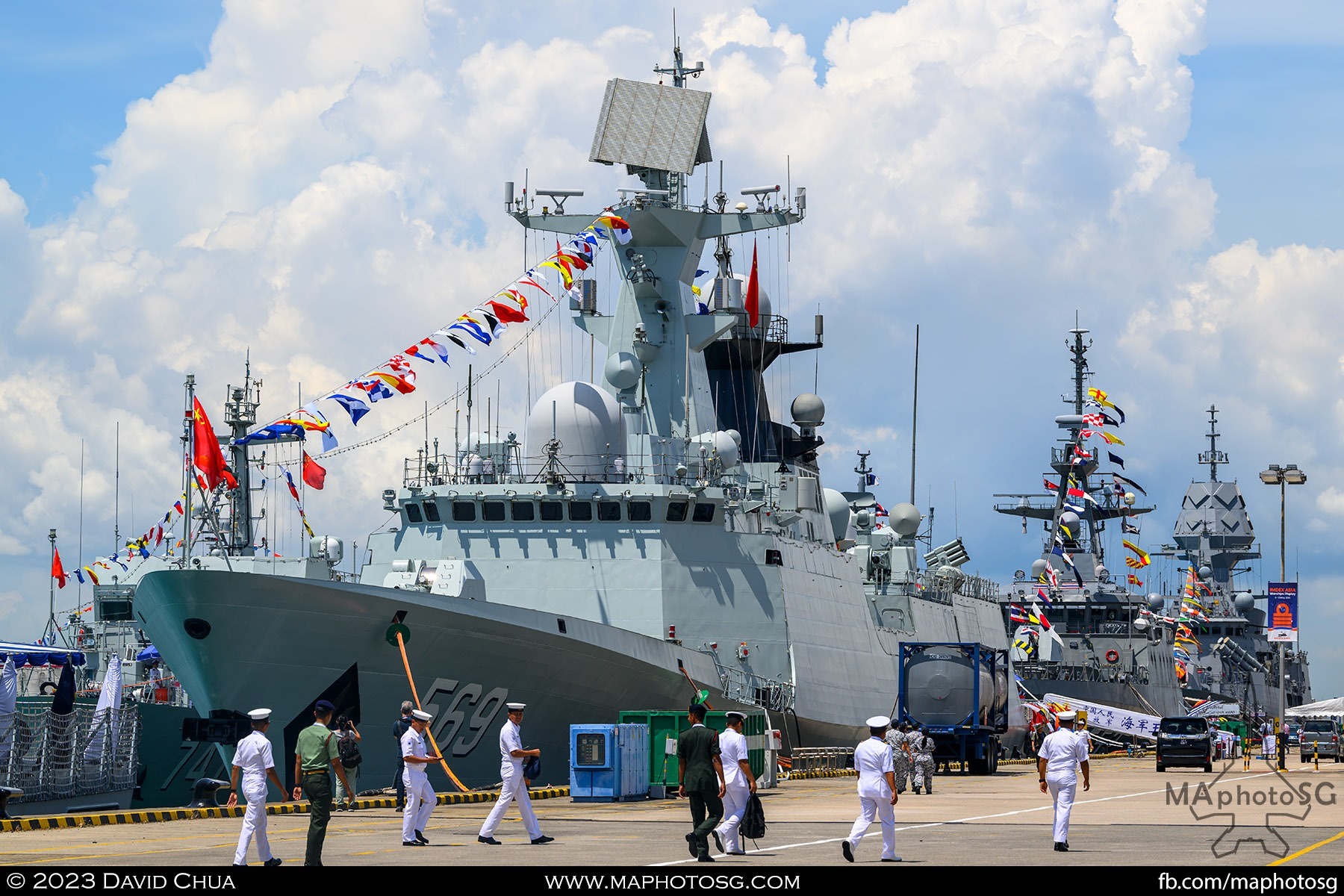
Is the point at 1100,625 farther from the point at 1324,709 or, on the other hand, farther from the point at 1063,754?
the point at 1063,754

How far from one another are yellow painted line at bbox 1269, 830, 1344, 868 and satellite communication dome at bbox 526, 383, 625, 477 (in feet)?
47.5

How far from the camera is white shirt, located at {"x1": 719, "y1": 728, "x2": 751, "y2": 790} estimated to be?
14.0m

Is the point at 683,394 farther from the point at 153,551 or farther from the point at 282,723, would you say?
the point at 153,551

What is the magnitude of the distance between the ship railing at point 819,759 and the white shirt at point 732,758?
51.0ft

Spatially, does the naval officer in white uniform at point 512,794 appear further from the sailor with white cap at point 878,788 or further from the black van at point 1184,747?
the black van at point 1184,747

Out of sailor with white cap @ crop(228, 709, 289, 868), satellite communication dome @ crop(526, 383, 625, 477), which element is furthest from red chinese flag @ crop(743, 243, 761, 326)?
sailor with white cap @ crop(228, 709, 289, 868)

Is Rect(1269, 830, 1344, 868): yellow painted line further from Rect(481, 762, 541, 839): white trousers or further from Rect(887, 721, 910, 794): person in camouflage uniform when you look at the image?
Rect(887, 721, 910, 794): person in camouflage uniform

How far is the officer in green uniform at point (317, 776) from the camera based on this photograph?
12.2 meters

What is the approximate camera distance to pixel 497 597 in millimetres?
27750

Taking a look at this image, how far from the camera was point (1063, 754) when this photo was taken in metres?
14.8

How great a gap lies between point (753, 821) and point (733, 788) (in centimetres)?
33

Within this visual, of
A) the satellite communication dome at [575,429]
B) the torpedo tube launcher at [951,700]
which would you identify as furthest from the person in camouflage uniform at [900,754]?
the satellite communication dome at [575,429]

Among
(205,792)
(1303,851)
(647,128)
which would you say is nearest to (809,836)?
(1303,851)
